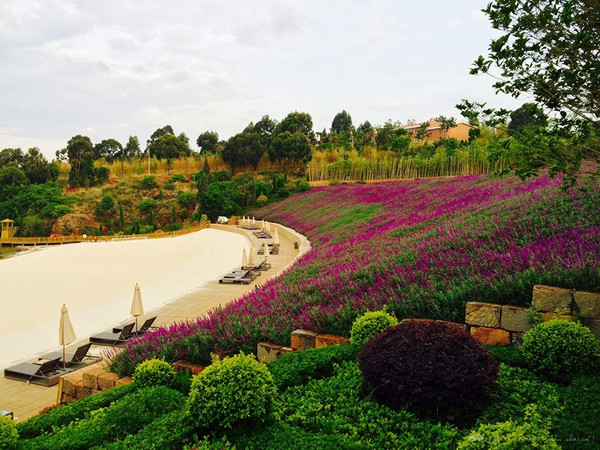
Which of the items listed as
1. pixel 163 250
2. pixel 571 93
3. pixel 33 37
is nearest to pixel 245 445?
pixel 571 93

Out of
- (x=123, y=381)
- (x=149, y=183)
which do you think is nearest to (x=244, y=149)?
(x=149, y=183)

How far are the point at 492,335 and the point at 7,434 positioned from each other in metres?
4.62

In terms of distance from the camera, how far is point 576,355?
11.8 ft

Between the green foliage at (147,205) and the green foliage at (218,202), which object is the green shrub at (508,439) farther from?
the green foliage at (147,205)

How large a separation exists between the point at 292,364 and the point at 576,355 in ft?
8.41

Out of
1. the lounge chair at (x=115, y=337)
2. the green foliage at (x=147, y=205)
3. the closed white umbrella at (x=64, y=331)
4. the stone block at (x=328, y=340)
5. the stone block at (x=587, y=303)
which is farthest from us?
the green foliage at (x=147, y=205)

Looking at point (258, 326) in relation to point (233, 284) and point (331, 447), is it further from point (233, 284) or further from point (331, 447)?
point (233, 284)

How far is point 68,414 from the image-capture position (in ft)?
14.0

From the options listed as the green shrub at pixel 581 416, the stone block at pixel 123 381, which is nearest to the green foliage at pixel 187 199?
the stone block at pixel 123 381

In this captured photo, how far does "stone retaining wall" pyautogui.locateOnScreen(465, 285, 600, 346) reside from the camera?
4.06 m

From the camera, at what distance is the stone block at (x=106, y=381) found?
5309 millimetres

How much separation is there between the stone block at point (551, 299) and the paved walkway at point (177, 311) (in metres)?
6.16

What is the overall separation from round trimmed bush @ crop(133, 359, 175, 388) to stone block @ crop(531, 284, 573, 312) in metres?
3.94

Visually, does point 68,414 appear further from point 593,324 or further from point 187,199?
point 187,199
